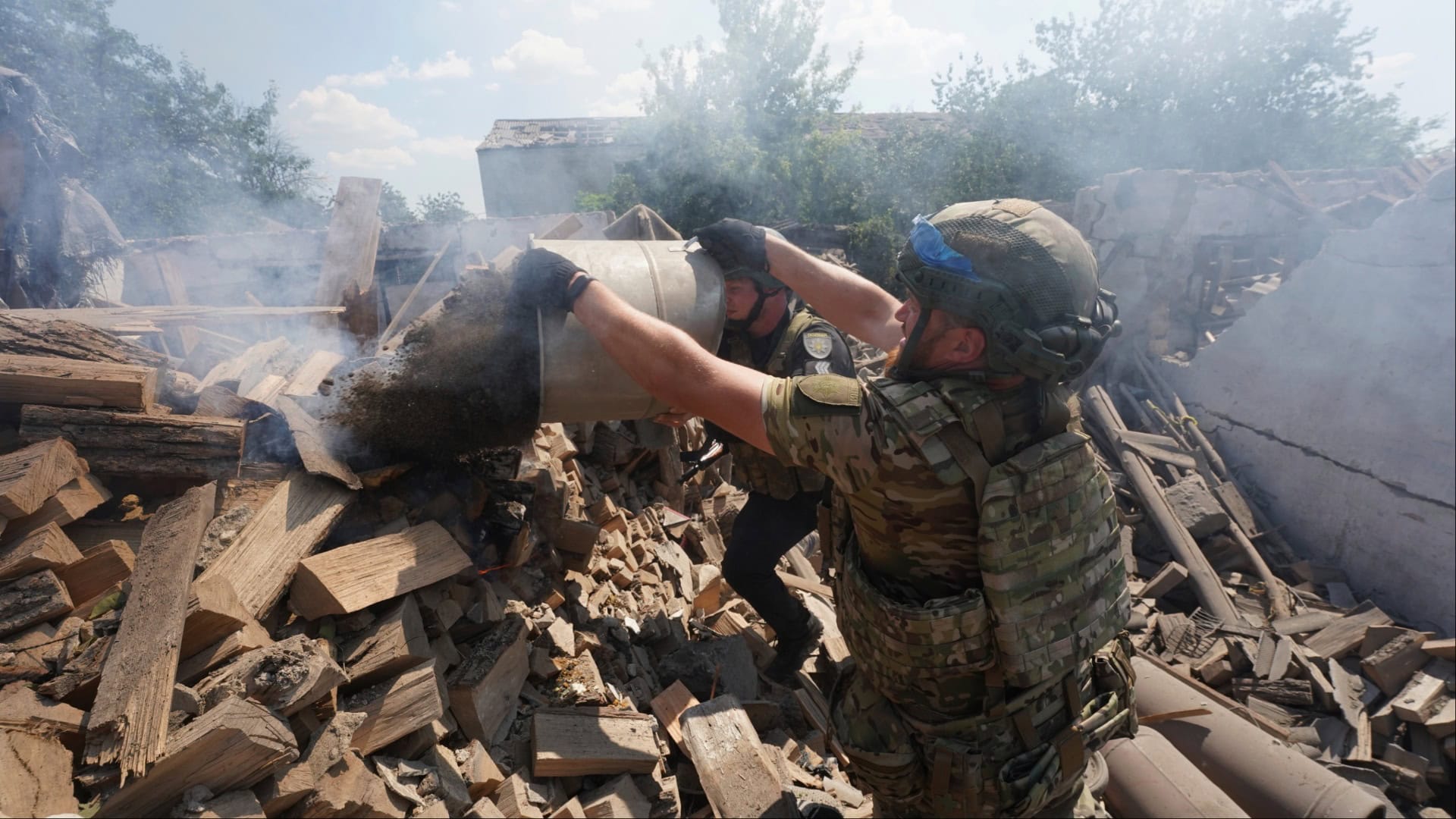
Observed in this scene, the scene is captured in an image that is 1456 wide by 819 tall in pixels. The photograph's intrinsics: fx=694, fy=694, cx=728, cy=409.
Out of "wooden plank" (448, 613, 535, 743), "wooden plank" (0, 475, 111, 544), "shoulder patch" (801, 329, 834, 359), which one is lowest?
"wooden plank" (448, 613, 535, 743)

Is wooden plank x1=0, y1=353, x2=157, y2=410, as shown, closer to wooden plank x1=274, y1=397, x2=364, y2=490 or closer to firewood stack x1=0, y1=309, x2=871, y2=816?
firewood stack x1=0, y1=309, x2=871, y2=816

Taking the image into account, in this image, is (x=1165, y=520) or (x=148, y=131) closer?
(x=1165, y=520)

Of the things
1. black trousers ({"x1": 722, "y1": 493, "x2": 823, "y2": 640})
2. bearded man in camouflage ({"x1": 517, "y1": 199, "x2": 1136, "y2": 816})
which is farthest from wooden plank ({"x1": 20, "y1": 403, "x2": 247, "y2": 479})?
black trousers ({"x1": 722, "y1": 493, "x2": 823, "y2": 640})

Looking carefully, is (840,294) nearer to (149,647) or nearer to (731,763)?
(731,763)

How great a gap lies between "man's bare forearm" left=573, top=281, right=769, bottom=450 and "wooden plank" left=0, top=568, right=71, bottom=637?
1791 mm

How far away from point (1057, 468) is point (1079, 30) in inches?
1120

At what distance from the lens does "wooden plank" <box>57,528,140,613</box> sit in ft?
7.06

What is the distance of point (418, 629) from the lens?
254cm

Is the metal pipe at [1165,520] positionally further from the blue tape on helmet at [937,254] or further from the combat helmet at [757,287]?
the blue tape on helmet at [937,254]

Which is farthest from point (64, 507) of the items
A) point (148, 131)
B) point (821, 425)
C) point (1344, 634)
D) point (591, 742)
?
point (148, 131)

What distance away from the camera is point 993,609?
1941 mm

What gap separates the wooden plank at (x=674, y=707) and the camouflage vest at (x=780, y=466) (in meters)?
1.01

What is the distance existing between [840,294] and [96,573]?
9.06ft

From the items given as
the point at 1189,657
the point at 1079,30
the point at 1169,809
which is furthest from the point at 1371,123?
the point at 1169,809
